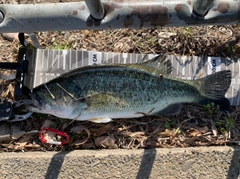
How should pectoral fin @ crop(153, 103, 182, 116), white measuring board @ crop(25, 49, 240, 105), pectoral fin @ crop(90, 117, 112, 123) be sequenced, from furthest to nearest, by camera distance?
white measuring board @ crop(25, 49, 240, 105) < pectoral fin @ crop(153, 103, 182, 116) < pectoral fin @ crop(90, 117, 112, 123)

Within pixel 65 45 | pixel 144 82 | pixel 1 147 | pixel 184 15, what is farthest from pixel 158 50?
pixel 1 147

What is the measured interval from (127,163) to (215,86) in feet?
4.21

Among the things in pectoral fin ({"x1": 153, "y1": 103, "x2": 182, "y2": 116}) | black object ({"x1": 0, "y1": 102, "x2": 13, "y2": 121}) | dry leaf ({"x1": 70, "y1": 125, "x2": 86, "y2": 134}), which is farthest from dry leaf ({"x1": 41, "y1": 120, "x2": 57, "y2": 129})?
pectoral fin ({"x1": 153, "y1": 103, "x2": 182, "y2": 116})

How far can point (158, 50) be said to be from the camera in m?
3.38

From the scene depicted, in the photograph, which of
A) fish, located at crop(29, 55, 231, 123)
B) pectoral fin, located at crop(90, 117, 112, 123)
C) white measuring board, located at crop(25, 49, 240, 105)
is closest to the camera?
fish, located at crop(29, 55, 231, 123)

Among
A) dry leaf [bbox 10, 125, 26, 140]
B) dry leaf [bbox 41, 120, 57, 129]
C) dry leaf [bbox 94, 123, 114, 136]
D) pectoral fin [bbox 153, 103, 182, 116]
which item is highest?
pectoral fin [bbox 153, 103, 182, 116]

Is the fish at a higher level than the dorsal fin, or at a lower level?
lower

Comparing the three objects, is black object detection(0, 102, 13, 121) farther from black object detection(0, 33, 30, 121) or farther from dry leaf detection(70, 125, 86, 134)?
dry leaf detection(70, 125, 86, 134)

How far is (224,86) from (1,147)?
2.56m

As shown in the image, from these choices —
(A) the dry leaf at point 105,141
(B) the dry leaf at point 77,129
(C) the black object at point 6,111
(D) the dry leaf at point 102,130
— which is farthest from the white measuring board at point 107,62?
(A) the dry leaf at point 105,141

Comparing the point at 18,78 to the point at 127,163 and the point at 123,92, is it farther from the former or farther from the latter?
the point at 127,163

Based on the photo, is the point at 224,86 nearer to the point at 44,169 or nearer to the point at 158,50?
the point at 158,50

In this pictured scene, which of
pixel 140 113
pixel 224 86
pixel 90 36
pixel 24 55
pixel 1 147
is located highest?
pixel 90 36

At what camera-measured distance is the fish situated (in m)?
2.71
